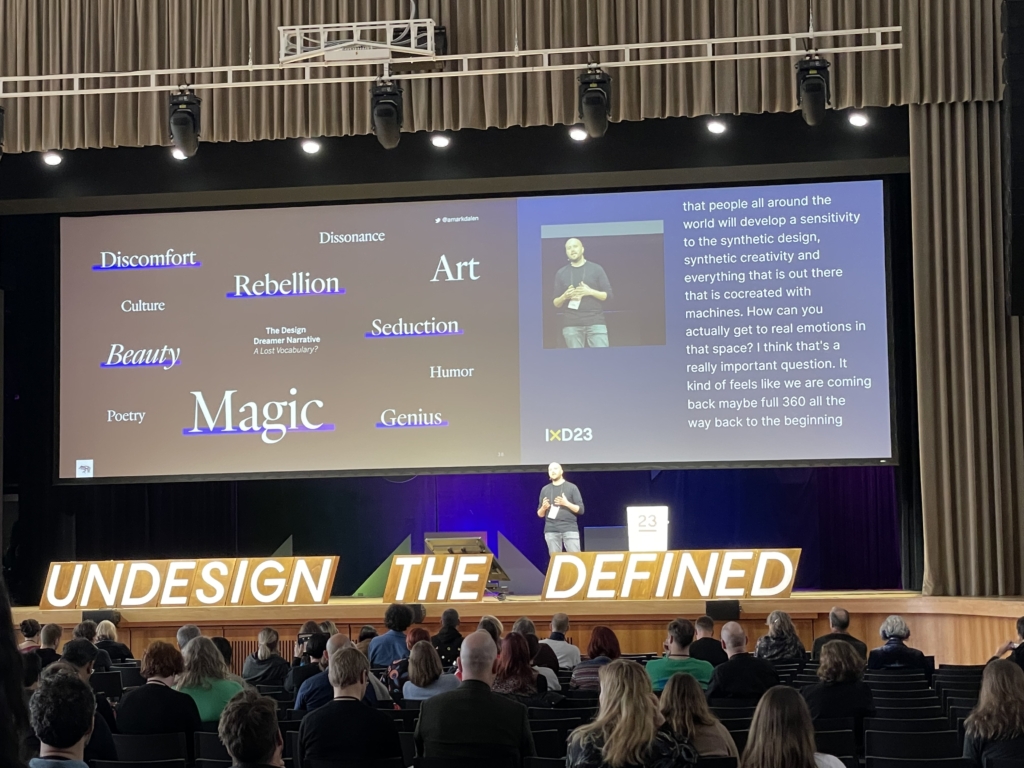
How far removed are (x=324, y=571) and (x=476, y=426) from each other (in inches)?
72.8

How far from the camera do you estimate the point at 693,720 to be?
4.09 m

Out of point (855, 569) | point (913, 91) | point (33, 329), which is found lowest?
point (855, 569)

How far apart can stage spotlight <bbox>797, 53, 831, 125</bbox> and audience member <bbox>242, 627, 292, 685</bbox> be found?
5.60m

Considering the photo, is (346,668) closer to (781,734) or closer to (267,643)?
(781,734)

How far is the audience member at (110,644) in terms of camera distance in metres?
8.43

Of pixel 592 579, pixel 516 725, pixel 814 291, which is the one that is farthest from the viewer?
pixel 814 291

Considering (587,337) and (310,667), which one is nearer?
(310,667)

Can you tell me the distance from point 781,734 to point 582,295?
840 centimetres

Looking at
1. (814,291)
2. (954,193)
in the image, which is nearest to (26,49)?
(814,291)

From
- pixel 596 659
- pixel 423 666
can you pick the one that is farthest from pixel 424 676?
pixel 596 659

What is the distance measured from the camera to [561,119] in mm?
10898

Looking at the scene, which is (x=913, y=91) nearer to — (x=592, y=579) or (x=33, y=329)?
(x=592, y=579)

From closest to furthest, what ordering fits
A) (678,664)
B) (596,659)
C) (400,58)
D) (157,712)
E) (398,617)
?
1. (157,712)
2. (678,664)
3. (596,659)
4. (398,617)
5. (400,58)

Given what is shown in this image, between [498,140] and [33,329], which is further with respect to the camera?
[33,329]
